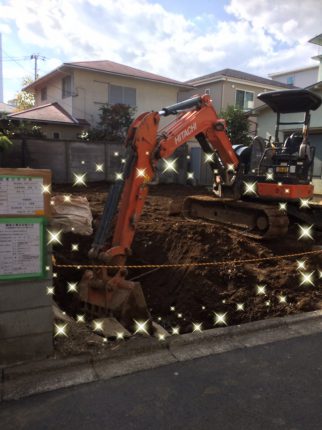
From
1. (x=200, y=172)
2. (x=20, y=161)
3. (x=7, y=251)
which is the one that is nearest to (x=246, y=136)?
(x=200, y=172)

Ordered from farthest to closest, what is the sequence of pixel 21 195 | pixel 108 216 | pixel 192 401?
pixel 108 216 → pixel 21 195 → pixel 192 401

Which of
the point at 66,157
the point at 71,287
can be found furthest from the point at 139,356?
the point at 66,157

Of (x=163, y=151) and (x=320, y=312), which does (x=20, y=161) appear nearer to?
(x=163, y=151)

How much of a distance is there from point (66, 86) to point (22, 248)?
66.3 feet

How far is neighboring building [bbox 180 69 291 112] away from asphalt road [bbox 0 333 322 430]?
2329 cm

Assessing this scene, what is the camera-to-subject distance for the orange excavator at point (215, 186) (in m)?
4.50

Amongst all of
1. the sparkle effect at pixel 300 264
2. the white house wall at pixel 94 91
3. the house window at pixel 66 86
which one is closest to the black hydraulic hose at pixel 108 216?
the sparkle effect at pixel 300 264

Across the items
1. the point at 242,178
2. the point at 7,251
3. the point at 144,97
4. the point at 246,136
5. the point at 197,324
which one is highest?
the point at 144,97

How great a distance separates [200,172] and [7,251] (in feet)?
57.4

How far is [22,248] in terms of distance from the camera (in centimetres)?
314

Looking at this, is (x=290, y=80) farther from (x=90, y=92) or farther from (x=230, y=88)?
(x=90, y=92)

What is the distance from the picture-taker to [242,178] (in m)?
8.20

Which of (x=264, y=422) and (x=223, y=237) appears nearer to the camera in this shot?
(x=264, y=422)

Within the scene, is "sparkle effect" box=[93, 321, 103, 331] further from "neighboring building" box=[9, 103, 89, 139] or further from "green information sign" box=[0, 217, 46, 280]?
"neighboring building" box=[9, 103, 89, 139]
